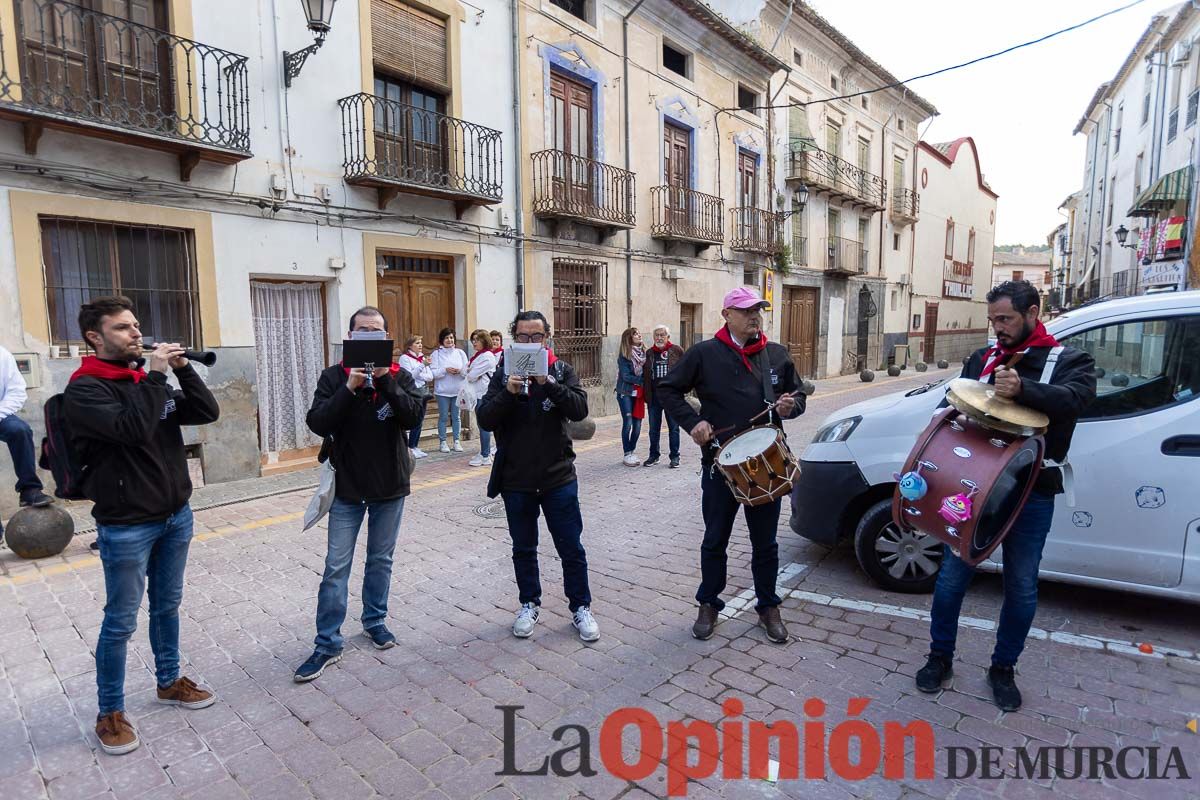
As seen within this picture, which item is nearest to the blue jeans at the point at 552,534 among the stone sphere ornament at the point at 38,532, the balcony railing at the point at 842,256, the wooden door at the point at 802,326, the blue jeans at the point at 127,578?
the blue jeans at the point at 127,578

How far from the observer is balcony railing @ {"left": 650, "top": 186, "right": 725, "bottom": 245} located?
50.8 ft

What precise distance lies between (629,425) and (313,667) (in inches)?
237

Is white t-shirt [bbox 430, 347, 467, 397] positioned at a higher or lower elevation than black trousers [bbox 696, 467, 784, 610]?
higher

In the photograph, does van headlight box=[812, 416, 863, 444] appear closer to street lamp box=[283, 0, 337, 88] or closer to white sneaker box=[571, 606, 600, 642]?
white sneaker box=[571, 606, 600, 642]

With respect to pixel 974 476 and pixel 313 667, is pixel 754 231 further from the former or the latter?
pixel 313 667

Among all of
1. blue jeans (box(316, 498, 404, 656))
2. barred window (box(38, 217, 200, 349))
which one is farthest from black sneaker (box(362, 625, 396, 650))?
barred window (box(38, 217, 200, 349))

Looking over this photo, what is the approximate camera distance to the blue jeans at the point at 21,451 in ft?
19.5

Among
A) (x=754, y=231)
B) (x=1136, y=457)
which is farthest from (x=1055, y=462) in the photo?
(x=754, y=231)

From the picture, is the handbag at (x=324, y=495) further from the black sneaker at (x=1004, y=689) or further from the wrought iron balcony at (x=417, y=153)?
the wrought iron balcony at (x=417, y=153)

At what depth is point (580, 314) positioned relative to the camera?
13953 mm

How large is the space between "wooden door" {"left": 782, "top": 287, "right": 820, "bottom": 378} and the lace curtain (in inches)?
596

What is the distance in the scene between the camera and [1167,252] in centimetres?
1758

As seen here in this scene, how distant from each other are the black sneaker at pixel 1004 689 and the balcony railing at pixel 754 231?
51.7ft

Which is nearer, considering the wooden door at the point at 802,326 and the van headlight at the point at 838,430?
the van headlight at the point at 838,430
